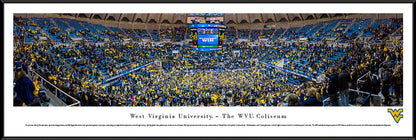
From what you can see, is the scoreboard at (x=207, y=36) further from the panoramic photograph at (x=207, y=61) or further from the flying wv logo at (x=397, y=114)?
the flying wv logo at (x=397, y=114)

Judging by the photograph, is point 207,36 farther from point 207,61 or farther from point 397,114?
point 397,114

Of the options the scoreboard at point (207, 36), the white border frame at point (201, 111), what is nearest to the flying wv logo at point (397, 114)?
the white border frame at point (201, 111)

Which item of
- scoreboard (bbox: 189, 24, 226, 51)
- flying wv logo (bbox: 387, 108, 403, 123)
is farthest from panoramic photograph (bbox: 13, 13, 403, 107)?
flying wv logo (bbox: 387, 108, 403, 123)

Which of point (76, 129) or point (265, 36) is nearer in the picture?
point (76, 129)

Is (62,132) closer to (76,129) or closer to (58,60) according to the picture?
(76,129)

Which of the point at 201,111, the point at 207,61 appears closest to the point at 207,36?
the point at 207,61

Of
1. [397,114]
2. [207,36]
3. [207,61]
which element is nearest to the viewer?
[397,114]

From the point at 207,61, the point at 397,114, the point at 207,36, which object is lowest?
the point at 397,114
